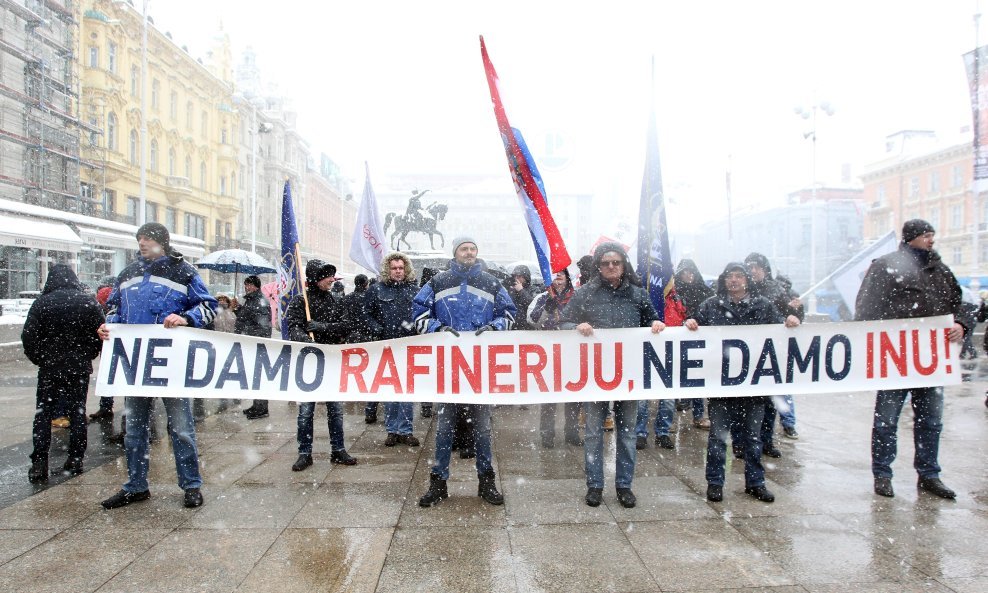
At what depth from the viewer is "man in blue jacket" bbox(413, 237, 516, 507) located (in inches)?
179

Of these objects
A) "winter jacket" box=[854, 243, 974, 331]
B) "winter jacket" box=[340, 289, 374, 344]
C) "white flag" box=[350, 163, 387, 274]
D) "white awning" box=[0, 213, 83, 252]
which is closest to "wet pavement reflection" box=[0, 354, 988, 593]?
"winter jacket" box=[340, 289, 374, 344]

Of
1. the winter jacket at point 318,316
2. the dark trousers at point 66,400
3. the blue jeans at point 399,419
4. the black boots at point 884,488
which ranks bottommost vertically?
the black boots at point 884,488

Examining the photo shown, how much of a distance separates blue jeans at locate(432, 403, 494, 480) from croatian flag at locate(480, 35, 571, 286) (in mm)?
1326

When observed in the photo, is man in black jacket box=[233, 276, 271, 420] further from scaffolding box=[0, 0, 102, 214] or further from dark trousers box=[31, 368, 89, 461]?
scaffolding box=[0, 0, 102, 214]

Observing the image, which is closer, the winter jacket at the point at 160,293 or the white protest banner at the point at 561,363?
the winter jacket at the point at 160,293

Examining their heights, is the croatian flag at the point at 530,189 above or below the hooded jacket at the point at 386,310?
above

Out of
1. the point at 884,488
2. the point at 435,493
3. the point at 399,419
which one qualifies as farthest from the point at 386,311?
the point at 884,488

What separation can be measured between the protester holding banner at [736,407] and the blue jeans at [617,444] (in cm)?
57

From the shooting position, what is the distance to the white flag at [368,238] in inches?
414

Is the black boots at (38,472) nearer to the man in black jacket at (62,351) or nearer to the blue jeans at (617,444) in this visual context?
the man in black jacket at (62,351)

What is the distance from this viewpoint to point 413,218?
2570cm

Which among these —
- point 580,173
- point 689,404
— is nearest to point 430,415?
point 689,404

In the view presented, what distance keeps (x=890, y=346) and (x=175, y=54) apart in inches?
1687

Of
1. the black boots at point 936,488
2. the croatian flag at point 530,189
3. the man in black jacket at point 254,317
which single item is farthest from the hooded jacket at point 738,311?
the man in black jacket at point 254,317
